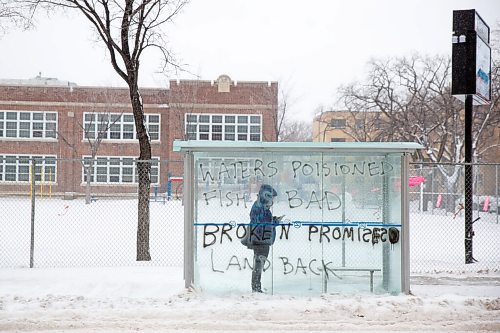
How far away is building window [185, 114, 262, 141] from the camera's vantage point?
36.8 m

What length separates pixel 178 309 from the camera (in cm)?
740

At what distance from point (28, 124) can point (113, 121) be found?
6.13m

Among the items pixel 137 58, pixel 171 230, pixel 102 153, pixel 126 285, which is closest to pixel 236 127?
pixel 102 153

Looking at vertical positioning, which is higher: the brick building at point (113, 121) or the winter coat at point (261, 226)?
the brick building at point (113, 121)

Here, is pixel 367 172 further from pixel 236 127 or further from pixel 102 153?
pixel 102 153

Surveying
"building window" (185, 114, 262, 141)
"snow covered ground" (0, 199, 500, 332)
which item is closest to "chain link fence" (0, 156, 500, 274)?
"snow covered ground" (0, 199, 500, 332)

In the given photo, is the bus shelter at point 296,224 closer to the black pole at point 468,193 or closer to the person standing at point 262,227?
the person standing at point 262,227

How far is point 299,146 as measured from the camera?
26.3ft

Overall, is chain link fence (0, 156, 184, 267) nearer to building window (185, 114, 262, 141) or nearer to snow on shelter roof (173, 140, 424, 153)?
snow on shelter roof (173, 140, 424, 153)

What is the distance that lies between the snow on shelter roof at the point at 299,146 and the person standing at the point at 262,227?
67cm

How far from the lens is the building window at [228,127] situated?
36781mm

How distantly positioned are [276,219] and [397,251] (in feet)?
6.27

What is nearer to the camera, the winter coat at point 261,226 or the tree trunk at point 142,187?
the winter coat at point 261,226

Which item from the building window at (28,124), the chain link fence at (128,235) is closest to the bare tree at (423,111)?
the chain link fence at (128,235)
